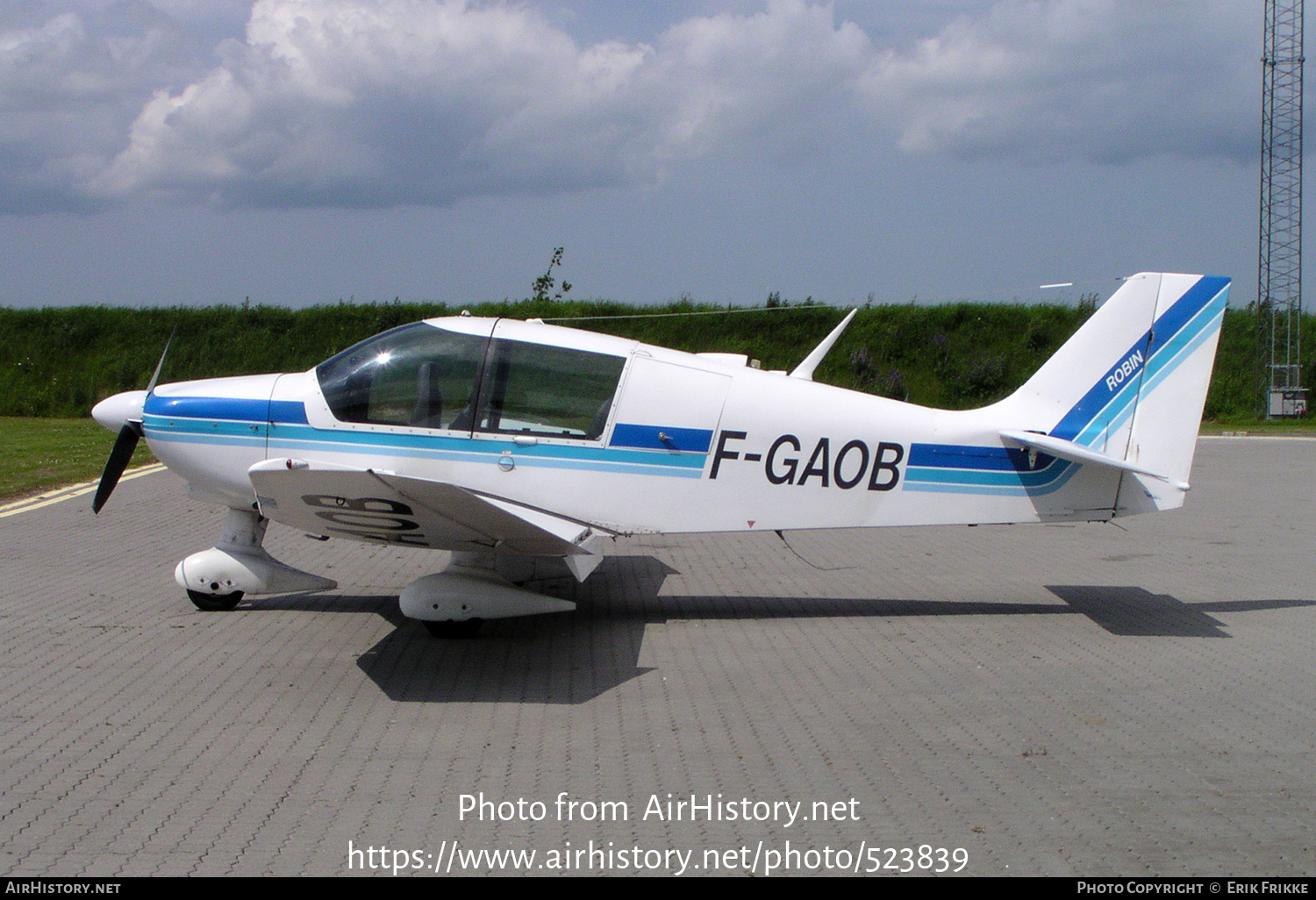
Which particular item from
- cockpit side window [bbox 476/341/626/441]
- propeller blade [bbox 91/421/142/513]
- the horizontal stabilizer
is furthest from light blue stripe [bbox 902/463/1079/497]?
propeller blade [bbox 91/421/142/513]

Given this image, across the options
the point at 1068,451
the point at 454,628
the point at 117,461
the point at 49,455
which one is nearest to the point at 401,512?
the point at 454,628

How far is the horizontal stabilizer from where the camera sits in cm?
673

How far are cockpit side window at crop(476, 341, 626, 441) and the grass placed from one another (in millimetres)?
9161

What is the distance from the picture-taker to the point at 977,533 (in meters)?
11.0

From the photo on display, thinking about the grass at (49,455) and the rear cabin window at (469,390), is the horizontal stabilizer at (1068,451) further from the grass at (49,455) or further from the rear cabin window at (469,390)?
the grass at (49,455)

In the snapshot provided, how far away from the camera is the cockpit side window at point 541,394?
21.6ft

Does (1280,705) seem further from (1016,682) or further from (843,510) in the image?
(843,510)

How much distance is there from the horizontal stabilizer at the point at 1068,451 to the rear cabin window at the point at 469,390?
2.71 meters

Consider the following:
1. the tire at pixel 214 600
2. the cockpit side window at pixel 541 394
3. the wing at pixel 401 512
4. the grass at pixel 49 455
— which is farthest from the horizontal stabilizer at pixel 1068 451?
the grass at pixel 49 455

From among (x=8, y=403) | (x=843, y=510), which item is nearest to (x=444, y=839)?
(x=843, y=510)

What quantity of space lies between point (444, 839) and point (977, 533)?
334 inches

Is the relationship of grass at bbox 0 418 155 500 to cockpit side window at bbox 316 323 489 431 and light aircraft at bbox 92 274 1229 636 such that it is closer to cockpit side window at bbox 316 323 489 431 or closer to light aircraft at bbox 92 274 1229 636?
light aircraft at bbox 92 274 1229 636

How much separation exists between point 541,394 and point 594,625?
5.24 ft

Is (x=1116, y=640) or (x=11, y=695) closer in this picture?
(x=11, y=695)
